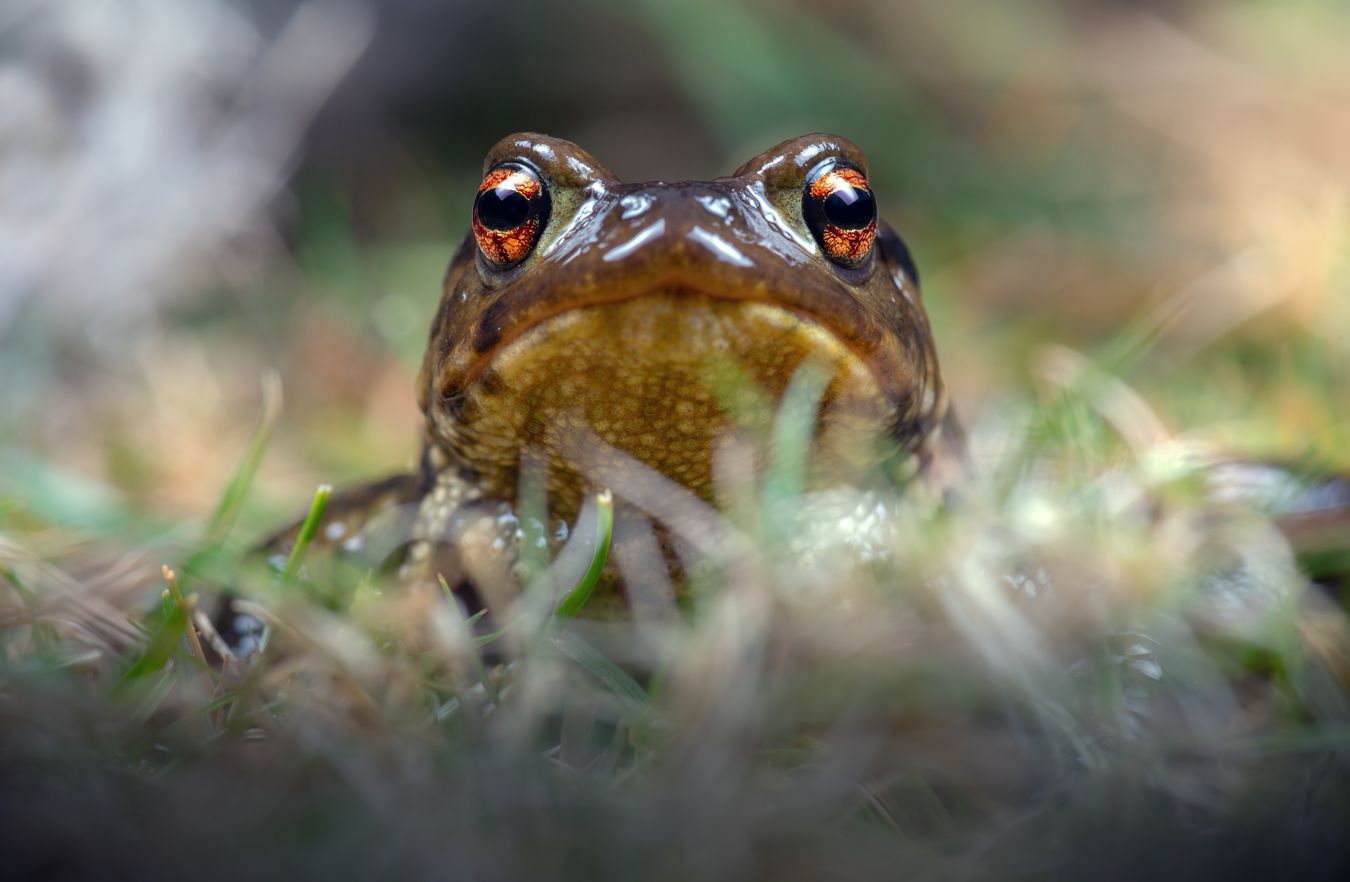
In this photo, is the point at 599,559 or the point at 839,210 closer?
A: the point at 599,559

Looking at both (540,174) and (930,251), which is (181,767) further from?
(930,251)

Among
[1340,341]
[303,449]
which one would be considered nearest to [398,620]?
[303,449]

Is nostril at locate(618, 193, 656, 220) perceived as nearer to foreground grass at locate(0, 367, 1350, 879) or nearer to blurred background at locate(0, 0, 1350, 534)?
foreground grass at locate(0, 367, 1350, 879)

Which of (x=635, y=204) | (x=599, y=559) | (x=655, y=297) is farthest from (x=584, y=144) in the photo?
(x=599, y=559)

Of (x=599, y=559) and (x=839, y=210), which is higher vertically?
(x=839, y=210)

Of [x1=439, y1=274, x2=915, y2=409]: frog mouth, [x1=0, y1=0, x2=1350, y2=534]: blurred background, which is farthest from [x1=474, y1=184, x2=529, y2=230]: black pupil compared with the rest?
[x1=0, y1=0, x2=1350, y2=534]: blurred background

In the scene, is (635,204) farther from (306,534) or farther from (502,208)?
(306,534)
